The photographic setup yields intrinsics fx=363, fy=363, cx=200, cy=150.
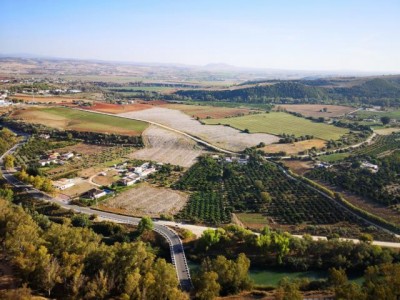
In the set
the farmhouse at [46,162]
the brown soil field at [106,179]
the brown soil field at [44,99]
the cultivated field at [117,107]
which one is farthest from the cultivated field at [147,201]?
the brown soil field at [44,99]

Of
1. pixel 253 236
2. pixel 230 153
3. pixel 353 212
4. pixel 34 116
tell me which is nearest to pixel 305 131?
pixel 230 153

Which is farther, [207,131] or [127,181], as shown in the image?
[207,131]

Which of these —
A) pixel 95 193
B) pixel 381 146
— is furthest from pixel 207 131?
pixel 95 193

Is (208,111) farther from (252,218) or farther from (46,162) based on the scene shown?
(252,218)

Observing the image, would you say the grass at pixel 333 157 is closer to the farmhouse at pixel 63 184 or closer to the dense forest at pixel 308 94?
the farmhouse at pixel 63 184

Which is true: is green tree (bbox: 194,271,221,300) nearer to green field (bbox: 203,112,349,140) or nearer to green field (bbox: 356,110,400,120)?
green field (bbox: 203,112,349,140)

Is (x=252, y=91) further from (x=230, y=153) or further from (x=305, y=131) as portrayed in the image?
(x=230, y=153)
